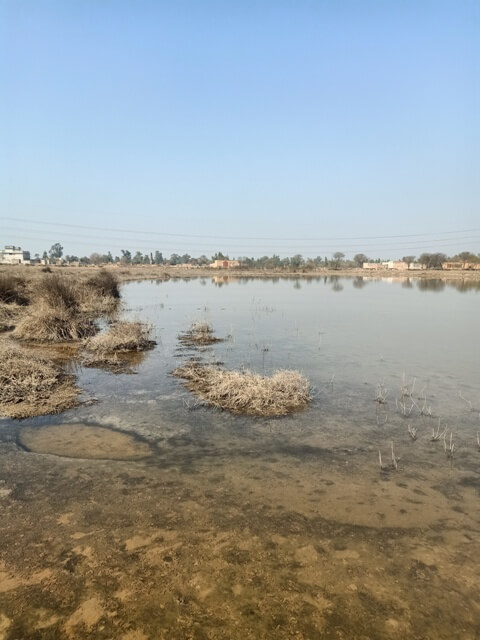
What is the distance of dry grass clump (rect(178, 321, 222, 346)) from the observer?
15286 mm

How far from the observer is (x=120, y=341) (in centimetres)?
1362

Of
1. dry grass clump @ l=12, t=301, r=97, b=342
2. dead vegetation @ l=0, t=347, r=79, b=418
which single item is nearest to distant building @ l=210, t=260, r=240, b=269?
dry grass clump @ l=12, t=301, r=97, b=342

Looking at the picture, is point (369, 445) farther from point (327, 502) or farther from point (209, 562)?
point (209, 562)

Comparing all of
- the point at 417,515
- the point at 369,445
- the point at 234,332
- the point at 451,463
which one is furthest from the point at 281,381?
the point at 234,332

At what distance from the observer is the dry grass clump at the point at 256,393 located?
26.7 ft

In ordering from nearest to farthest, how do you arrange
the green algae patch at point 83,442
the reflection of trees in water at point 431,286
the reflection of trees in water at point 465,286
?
1. the green algae patch at point 83,442
2. the reflection of trees in water at point 431,286
3. the reflection of trees in water at point 465,286

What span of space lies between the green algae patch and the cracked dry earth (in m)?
0.27

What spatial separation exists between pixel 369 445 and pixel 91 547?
14.2 feet

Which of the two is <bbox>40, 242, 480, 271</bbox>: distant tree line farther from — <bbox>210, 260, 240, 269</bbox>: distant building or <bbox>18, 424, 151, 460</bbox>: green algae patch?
<bbox>18, 424, 151, 460</bbox>: green algae patch

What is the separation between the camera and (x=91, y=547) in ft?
12.9

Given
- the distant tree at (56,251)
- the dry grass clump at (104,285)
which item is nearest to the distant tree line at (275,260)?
the distant tree at (56,251)

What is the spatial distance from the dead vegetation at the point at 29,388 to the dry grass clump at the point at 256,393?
2.83m

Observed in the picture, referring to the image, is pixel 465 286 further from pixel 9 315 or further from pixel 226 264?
pixel 226 264

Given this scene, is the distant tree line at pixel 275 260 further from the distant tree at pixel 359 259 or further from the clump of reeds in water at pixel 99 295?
the clump of reeds in water at pixel 99 295
